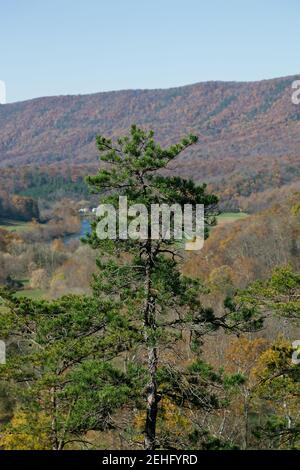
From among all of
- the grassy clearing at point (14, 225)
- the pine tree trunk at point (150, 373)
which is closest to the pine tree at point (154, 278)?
the pine tree trunk at point (150, 373)

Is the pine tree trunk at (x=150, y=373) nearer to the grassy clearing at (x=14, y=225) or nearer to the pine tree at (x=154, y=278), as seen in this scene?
the pine tree at (x=154, y=278)

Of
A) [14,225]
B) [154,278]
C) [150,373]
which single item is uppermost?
[154,278]

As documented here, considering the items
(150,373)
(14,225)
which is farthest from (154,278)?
(14,225)

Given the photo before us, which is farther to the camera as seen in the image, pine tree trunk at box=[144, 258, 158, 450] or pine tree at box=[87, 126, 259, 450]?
pine tree at box=[87, 126, 259, 450]

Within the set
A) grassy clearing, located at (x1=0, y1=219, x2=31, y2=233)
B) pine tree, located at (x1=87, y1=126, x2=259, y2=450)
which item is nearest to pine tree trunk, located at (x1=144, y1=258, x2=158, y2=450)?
pine tree, located at (x1=87, y1=126, x2=259, y2=450)

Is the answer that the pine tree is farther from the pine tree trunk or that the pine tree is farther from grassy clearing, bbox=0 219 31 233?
grassy clearing, bbox=0 219 31 233

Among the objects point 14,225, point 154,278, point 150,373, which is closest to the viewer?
point 150,373

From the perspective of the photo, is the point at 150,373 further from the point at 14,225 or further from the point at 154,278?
the point at 14,225

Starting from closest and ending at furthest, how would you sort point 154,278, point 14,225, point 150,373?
point 150,373 → point 154,278 → point 14,225
